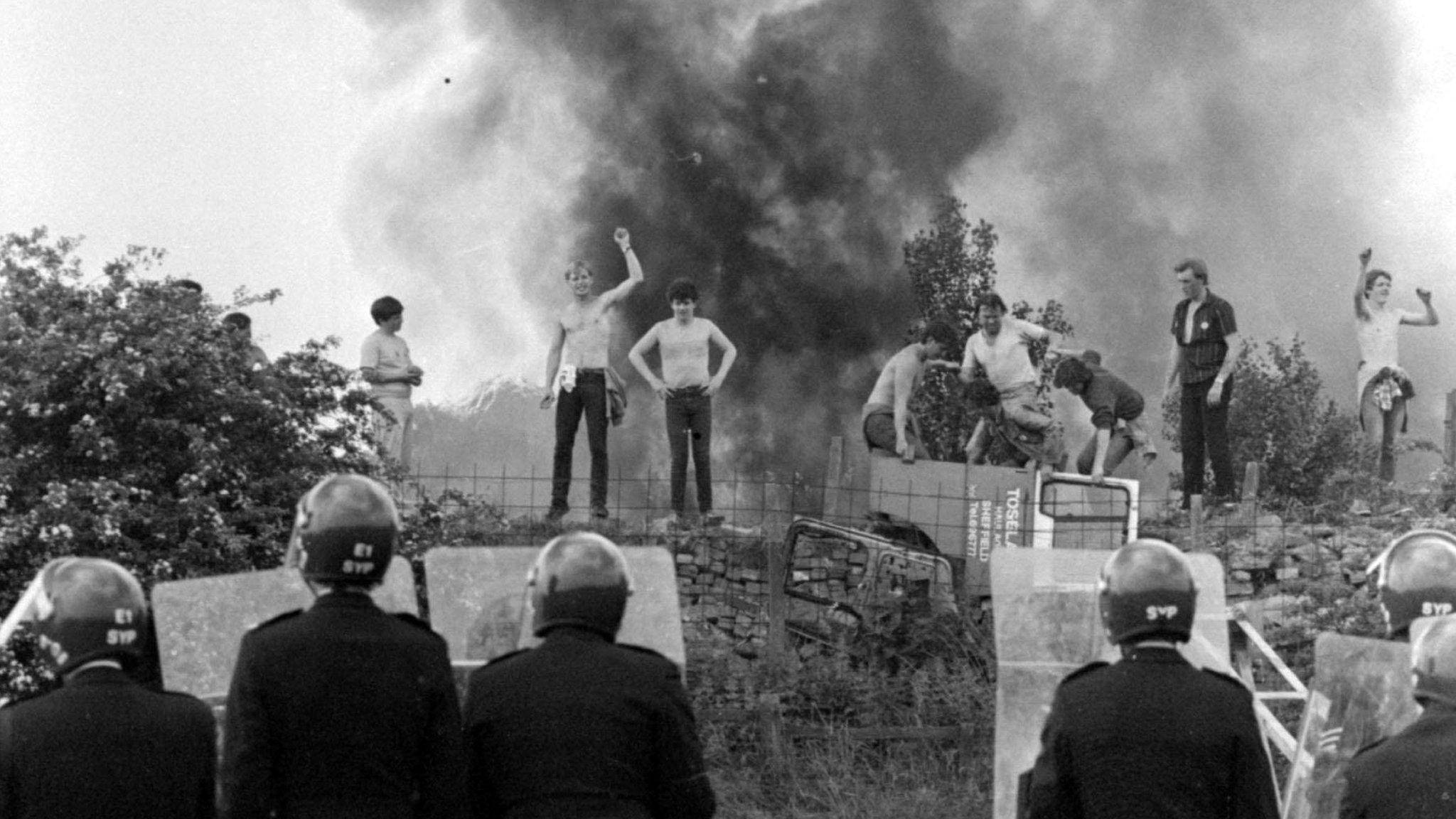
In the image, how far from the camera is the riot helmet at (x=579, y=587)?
16.8ft

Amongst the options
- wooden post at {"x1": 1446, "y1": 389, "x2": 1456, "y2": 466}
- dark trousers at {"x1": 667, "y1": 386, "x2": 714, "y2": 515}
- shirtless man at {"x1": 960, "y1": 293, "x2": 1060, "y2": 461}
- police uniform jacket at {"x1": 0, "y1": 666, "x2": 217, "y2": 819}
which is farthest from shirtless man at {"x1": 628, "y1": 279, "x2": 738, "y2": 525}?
police uniform jacket at {"x1": 0, "y1": 666, "x2": 217, "y2": 819}

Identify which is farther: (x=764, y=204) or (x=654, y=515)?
(x=764, y=204)

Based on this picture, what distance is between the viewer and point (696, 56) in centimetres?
3123

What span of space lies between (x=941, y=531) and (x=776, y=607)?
2.01 m

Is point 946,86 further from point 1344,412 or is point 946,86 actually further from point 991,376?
point 991,376

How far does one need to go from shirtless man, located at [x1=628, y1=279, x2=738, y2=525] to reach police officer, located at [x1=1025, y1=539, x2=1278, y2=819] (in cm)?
859

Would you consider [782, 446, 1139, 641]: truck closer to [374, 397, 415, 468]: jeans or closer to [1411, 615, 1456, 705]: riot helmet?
[374, 397, 415, 468]: jeans

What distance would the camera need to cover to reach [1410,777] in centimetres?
495

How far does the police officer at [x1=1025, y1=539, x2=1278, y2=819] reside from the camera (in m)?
5.07

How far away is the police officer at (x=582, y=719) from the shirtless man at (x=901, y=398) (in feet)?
28.3

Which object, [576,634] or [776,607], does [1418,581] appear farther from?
[776,607]

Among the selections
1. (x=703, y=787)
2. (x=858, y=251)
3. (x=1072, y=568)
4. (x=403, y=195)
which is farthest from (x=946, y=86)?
(x=703, y=787)

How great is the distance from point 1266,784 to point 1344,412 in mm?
23282

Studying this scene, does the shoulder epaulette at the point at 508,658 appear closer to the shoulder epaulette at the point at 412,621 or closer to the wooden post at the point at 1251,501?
the shoulder epaulette at the point at 412,621
